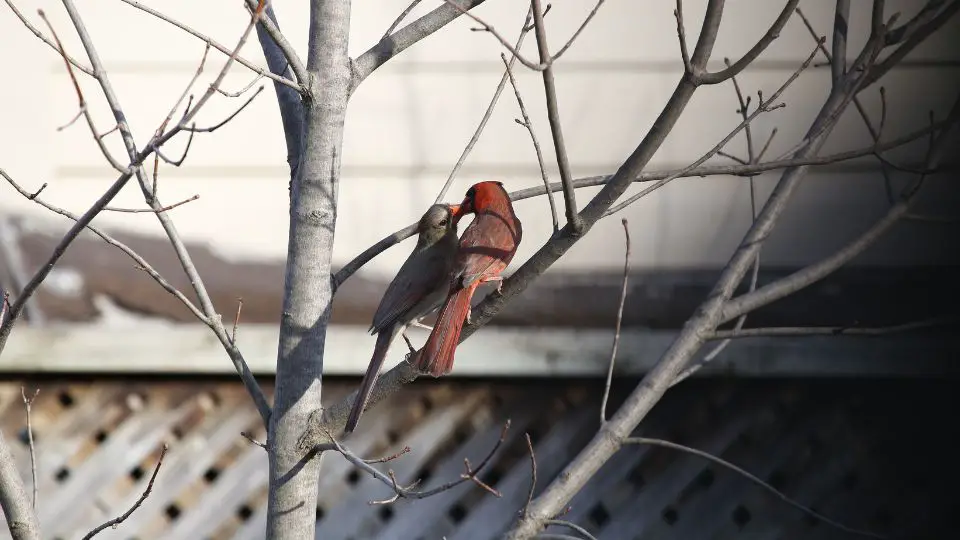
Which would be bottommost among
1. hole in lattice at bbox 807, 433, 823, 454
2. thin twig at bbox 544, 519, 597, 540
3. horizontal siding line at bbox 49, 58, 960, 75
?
thin twig at bbox 544, 519, 597, 540

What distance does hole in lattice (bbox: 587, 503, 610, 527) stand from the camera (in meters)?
3.33

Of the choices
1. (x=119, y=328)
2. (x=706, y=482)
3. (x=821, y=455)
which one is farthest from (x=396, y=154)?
(x=821, y=455)

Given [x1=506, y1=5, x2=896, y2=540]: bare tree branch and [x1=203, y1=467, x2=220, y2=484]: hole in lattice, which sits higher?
[x1=506, y1=5, x2=896, y2=540]: bare tree branch

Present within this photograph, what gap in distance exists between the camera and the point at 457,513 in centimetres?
343

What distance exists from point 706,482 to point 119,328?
6.73ft

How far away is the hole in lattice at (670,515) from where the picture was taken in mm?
3305

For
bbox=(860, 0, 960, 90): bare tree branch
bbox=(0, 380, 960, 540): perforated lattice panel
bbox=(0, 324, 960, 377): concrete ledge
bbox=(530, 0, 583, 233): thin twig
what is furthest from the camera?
bbox=(0, 380, 960, 540): perforated lattice panel

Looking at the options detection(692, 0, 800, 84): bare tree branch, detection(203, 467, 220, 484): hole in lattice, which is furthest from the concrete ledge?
detection(692, 0, 800, 84): bare tree branch

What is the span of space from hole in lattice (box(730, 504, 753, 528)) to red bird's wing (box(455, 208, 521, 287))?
1664 mm

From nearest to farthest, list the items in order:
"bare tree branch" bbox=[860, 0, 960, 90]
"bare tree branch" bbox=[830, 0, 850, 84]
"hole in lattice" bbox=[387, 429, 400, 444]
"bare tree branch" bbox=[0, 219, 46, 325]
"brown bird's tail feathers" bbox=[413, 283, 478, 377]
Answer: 1. "bare tree branch" bbox=[860, 0, 960, 90]
2. "brown bird's tail feathers" bbox=[413, 283, 478, 377]
3. "bare tree branch" bbox=[830, 0, 850, 84]
4. "hole in lattice" bbox=[387, 429, 400, 444]
5. "bare tree branch" bbox=[0, 219, 46, 325]

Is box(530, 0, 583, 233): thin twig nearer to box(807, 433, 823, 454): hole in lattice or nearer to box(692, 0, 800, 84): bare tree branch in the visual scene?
box(692, 0, 800, 84): bare tree branch

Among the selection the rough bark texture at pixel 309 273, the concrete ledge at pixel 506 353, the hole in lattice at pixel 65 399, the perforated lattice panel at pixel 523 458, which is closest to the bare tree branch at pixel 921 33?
the rough bark texture at pixel 309 273

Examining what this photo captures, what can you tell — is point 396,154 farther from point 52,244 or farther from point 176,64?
point 52,244

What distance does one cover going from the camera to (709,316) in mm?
2209
